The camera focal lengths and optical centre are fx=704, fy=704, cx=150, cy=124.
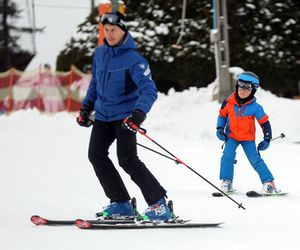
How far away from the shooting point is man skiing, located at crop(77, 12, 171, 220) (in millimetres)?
5266

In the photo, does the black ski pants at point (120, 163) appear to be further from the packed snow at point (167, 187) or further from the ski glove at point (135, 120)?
the packed snow at point (167, 187)

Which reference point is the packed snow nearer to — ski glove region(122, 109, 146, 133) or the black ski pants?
the black ski pants

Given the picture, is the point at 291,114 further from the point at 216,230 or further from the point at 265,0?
the point at 216,230

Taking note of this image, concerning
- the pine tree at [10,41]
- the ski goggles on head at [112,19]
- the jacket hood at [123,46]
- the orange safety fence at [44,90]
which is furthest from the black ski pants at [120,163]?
the pine tree at [10,41]

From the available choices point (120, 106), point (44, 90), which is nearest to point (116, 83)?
point (120, 106)

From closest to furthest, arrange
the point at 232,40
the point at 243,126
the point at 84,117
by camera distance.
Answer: the point at 84,117 → the point at 243,126 → the point at 232,40

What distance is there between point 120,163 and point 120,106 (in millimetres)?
430

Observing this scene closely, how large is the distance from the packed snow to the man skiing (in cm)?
36

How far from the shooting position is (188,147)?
1236cm

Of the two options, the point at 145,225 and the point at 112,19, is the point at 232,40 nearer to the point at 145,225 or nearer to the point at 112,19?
the point at 112,19

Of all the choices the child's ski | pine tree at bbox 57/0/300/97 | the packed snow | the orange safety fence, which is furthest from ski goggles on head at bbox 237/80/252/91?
the orange safety fence

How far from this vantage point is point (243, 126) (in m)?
7.65

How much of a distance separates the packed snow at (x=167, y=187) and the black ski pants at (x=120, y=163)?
36 centimetres

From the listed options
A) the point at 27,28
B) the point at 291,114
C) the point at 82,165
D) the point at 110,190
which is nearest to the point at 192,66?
the point at 291,114
